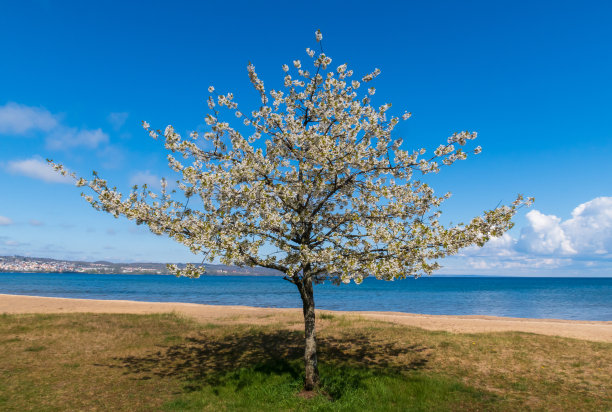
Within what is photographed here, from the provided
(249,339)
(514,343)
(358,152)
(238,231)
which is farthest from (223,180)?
(514,343)

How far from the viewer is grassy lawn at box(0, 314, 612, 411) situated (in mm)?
11586

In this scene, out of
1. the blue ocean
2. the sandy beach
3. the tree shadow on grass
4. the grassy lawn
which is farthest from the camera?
the blue ocean

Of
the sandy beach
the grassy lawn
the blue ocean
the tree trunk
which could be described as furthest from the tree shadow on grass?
the blue ocean

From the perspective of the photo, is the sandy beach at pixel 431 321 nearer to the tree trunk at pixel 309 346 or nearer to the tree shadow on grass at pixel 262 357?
the tree shadow on grass at pixel 262 357

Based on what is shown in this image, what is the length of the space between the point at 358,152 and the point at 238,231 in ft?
13.9

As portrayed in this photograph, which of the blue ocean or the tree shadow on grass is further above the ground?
the tree shadow on grass

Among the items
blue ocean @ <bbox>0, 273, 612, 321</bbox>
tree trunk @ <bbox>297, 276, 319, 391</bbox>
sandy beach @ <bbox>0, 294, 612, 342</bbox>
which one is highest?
tree trunk @ <bbox>297, 276, 319, 391</bbox>

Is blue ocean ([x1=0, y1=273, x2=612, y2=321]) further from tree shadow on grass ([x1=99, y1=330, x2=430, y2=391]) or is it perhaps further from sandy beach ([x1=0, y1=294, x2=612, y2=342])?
tree shadow on grass ([x1=99, y1=330, x2=430, y2=391])

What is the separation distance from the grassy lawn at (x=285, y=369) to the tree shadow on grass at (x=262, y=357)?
5cm

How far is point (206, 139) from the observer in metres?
12.9

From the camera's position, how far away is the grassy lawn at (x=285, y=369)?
11.6 m

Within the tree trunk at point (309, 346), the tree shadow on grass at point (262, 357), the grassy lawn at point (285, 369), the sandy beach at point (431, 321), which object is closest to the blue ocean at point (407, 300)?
the sandy beach at point (431, 321)

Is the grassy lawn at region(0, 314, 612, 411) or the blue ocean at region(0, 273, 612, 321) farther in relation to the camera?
the blue ocean at region(0, 273, 612, 321)

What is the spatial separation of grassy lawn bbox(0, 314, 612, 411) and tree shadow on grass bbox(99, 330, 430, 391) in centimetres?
5
